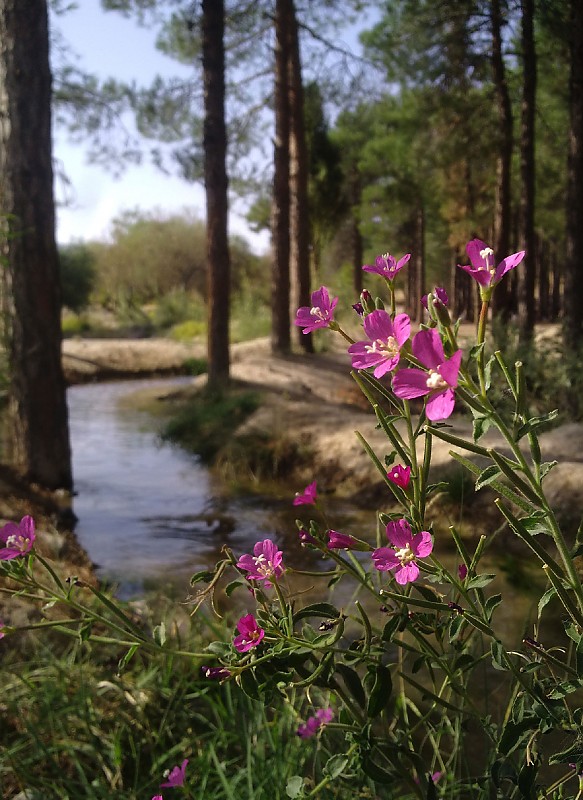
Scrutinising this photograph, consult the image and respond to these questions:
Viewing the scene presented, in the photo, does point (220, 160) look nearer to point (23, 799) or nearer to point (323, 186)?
point (23, 799)

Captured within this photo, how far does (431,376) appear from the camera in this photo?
0.63 m

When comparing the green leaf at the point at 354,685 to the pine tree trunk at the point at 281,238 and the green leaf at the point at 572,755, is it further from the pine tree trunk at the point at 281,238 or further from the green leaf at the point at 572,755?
the pine tree trunk at the point at 281,238

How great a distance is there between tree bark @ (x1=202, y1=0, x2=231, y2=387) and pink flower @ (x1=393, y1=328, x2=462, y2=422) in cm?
A: 965

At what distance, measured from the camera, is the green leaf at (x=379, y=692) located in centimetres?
85

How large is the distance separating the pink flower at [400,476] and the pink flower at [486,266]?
249mm

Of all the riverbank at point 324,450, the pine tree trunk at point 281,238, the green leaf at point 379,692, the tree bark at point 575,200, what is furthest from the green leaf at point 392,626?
the pine tree trunk at point 281,238

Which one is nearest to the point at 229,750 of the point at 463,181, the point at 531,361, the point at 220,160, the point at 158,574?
the point at 158,574

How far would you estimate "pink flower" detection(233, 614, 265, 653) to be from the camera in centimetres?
87

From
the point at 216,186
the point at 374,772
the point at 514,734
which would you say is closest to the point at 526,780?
the point at 514,734

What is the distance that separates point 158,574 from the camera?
14.6 feet

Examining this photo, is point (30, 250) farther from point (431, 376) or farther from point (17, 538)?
point (431, 376)

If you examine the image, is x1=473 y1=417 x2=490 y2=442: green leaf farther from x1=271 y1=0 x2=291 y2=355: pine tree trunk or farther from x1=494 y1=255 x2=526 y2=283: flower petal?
x1=271 y1=0 x2=291 y2=355: pine tree trunk

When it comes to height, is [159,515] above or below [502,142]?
below

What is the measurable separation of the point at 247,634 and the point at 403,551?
226mm
